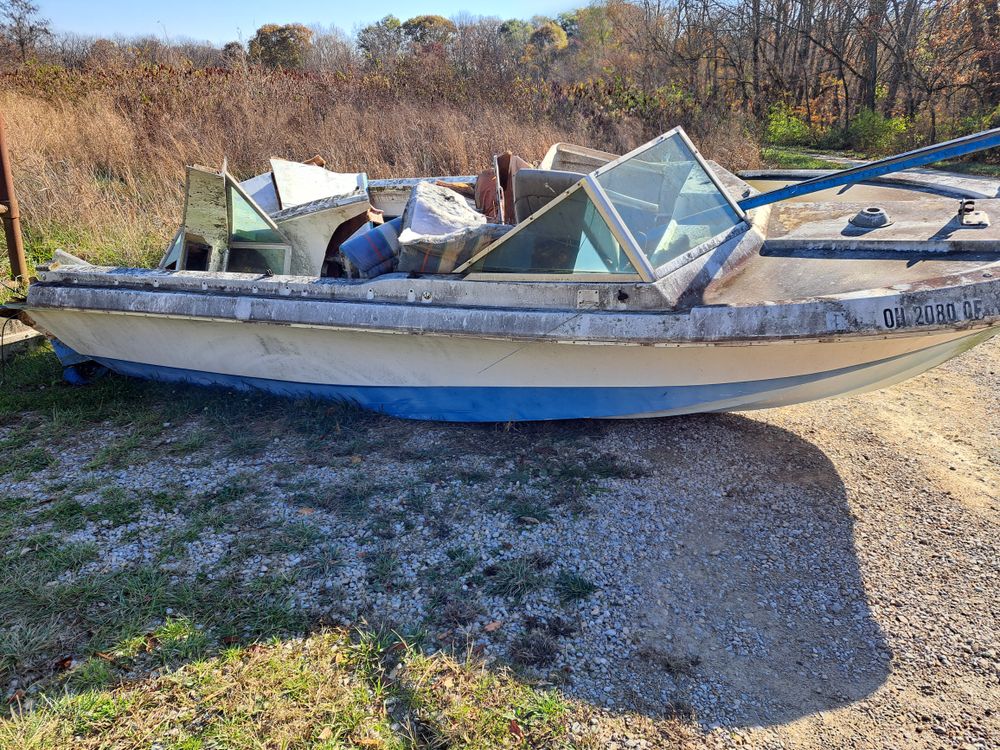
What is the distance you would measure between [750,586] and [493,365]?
1.51 metres

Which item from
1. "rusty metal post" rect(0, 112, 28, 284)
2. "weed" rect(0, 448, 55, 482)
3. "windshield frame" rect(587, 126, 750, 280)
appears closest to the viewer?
"windshield frame" rect(587, 126, 750, 280)

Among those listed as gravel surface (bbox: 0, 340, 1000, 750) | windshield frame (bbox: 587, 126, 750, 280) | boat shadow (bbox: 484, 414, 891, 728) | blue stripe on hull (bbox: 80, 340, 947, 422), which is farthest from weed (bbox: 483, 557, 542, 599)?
windshield frame (bbox: 587, 126, 750, 280)

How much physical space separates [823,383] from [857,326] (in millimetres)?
520

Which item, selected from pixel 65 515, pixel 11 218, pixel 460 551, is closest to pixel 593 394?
pixel 460 551

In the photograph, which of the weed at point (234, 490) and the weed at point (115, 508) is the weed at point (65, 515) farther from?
the weed at point (234, 490)

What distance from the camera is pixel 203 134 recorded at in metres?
8.37

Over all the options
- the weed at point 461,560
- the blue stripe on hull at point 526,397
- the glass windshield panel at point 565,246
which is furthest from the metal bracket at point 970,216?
the weed at point 461,560

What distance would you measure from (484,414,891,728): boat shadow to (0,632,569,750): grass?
A: 0.88ft

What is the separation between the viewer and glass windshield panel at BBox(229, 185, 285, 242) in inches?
163

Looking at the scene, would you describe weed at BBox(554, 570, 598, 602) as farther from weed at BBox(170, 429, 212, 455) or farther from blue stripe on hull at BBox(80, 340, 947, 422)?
weed at BBox(170, 429, 212, 455)

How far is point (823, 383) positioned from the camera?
319 centimetres

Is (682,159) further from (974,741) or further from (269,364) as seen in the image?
(974,741)

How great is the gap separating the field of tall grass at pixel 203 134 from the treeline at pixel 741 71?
0.85ft

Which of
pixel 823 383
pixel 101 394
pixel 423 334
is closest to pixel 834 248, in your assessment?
pixel 823 383
